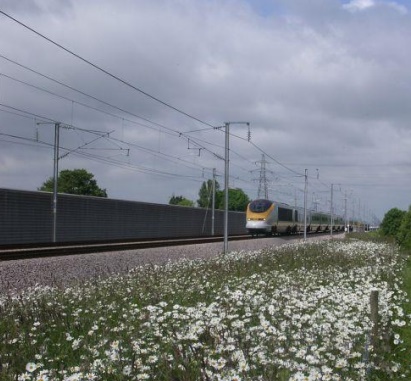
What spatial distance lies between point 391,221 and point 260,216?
10155 mm

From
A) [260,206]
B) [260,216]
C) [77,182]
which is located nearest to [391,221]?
[260,216]

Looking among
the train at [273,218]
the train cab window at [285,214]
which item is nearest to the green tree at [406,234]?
the train at [273,218]

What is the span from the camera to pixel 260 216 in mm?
50188

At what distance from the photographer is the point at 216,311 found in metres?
6.42

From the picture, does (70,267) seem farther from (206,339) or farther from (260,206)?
(260,206)

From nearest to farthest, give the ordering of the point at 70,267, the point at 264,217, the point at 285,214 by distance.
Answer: the point at 70,267 → the point at 264,217 → the point at 285,214

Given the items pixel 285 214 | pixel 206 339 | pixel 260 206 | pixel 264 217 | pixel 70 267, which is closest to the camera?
pixel 206 339

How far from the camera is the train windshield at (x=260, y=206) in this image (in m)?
50.5

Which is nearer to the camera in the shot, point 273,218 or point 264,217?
point 264,217

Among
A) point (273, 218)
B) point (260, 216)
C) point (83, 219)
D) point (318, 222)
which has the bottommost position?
point (318, 222)

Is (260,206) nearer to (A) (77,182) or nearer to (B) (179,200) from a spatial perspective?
(A) (77,182)

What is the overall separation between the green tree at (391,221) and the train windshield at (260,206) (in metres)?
9.25

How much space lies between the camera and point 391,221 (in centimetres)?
4725

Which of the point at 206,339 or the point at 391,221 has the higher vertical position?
the point at 391,221
